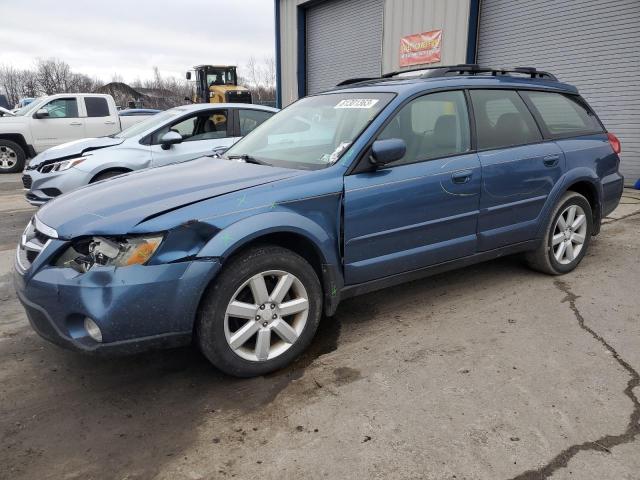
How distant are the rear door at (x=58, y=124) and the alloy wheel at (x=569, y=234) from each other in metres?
11.3

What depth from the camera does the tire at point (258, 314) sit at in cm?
260

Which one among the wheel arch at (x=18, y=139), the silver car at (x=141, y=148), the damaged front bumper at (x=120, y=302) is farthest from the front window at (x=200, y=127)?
the wheel arch at (x=18, y=139)

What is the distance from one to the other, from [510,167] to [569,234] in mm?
1084

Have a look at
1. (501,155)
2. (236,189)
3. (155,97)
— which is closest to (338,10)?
(501,155)

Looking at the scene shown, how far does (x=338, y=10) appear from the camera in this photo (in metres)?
15.4

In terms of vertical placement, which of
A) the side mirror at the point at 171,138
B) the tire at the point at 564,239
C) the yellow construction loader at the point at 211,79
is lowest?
the tire at the point at 564,239

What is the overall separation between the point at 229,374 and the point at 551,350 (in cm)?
196

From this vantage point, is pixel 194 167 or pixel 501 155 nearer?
pixel 194 167

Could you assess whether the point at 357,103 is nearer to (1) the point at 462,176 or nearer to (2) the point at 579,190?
(1) the point at 462,176

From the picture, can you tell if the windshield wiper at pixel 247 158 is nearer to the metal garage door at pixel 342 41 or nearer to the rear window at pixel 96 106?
the rear window at pixel 96 106

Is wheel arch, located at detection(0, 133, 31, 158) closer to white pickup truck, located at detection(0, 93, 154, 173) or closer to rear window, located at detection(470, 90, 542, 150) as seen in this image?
white pickup truck, located at detection(0, 93, 154, 173)

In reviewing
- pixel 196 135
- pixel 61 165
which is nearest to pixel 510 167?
pixel 196 135

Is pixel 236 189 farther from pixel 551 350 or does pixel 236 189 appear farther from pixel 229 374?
pixel 551 350

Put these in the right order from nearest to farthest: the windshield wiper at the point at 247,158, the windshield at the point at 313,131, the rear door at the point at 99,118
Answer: the windshield at the point at 313,131
the windshield wiper at the point at 247,158
the rear door at the point at 99,118
